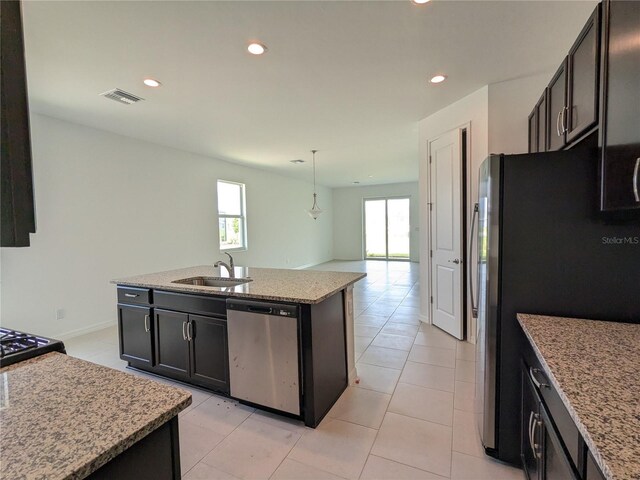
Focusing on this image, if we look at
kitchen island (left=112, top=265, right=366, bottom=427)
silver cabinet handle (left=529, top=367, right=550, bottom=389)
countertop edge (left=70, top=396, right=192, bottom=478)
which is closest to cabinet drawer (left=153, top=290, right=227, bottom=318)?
kitchen island (left=112, top=265, right=366, bottom=427)

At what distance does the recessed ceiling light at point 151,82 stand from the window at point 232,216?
3.23 meters

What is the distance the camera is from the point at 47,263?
3.43m

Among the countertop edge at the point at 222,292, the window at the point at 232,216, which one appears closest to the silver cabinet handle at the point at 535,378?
the countertop edge at the point at 222,292

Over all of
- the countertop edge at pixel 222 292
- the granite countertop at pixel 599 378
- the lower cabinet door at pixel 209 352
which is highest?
the countertop edge at pixel 222 292

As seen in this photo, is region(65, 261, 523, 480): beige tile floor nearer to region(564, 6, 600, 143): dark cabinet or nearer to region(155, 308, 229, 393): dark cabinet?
region(155, 308, 229, 393): dark cabinet

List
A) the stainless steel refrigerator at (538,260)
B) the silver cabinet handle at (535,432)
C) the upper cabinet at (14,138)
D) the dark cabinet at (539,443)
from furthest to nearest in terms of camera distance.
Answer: the stainless steel refrigerator at (538,260) < the silver cabinet handle at (535,432) < the dark cabinet at (539,443) < the upper cabinet at (14,138)

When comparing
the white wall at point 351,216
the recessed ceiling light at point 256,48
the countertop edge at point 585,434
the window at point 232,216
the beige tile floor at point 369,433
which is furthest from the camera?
the white wall at point 351,216

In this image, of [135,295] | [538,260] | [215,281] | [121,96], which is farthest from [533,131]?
[121,96]

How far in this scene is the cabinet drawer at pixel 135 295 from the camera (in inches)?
98.3

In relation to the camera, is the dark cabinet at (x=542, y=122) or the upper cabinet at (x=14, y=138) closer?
the upper cabinet at (x=14, y=138)

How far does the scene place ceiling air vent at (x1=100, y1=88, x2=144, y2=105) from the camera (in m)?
2.81

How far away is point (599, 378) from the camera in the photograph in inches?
35.9

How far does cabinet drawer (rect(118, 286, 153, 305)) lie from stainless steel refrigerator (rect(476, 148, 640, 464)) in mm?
2495

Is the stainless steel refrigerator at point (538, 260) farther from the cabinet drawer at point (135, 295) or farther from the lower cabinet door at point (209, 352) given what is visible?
the cabinet drawer at point (135, 295)
